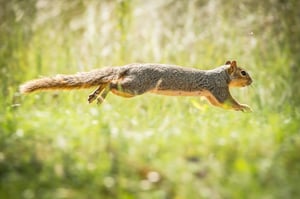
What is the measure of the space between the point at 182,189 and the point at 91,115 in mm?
1433

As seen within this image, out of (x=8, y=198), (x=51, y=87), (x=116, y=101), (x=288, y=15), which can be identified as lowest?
(x=8, y=198)

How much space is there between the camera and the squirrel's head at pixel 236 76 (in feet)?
23.8

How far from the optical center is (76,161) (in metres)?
4.49

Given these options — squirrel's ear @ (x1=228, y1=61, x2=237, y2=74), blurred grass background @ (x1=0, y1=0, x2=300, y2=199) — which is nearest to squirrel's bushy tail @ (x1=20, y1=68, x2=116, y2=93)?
blurred grass background @ (x1=0, y1=0, x2=300, y2=199)

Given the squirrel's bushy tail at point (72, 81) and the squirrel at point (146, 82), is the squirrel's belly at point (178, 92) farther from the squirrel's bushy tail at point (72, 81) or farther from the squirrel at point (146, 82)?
the squirrel's bushy tail at point (72, 81)

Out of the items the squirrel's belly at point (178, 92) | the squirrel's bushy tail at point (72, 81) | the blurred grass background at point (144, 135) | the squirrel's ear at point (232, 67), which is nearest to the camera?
the blurred grass background at point (144, 135)

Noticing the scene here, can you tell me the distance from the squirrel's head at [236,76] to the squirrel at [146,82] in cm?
5

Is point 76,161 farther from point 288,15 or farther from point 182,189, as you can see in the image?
point 288,15

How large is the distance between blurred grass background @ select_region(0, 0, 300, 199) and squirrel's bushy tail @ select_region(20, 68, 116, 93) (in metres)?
0.19

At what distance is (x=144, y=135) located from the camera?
4910 millimetres

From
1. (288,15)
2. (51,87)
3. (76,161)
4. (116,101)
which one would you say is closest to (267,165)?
(76,161)

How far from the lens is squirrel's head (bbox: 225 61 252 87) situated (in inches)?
286

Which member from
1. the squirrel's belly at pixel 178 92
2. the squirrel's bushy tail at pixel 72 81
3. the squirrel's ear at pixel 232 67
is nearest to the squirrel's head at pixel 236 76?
the squirrel's ear at pixel 232 67

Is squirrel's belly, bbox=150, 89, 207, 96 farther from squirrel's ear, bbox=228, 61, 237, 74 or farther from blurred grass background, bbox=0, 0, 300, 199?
squirrel's ear, bbox=228, 61, 237, 74
